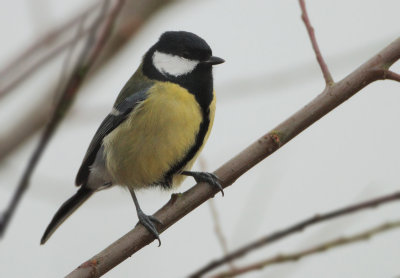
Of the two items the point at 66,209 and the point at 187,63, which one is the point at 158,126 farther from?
the point at 66,209

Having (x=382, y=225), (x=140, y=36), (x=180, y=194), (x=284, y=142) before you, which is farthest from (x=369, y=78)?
(x=140, y=36)

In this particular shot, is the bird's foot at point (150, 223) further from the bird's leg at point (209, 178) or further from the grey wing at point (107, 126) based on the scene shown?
the grey wing at point (107, 126)

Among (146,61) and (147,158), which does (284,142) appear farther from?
(146,61)

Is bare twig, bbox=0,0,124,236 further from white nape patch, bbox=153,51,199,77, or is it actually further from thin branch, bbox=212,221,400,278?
white nape patch, bbox=153,51,199,77

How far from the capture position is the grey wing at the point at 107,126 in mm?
2352

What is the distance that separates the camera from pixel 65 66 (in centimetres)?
117

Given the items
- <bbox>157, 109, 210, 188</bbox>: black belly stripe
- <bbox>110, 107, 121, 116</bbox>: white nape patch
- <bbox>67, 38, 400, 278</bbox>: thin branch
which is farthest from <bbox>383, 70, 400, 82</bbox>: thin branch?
<bbox>110, 107, 121, 116</bbox>: white nape patch

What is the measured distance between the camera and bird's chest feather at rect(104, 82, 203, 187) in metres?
2.18

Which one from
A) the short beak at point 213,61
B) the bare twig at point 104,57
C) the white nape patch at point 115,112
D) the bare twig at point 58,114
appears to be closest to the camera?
the bare twig at point 58,114

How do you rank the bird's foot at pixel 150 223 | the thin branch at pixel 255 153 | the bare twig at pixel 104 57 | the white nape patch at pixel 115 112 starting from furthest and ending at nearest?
the bare twig at pixel 104 57 < the white nape patch at pixel 115 112 < the bird's foot at pixel 150 223 < the thin branch at pixel 255 153

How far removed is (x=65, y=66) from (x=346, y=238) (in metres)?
0.77

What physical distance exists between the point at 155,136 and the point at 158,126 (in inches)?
1.6

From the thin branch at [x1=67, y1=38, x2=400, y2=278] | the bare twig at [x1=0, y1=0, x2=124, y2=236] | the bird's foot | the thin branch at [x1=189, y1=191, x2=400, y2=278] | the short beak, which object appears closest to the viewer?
the bare twig at [x1=0, y1=0, x2=124, y2=236]

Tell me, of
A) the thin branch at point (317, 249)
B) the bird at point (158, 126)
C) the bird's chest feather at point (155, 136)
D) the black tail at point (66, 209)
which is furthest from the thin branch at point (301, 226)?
the black tail at point (66, 209)
